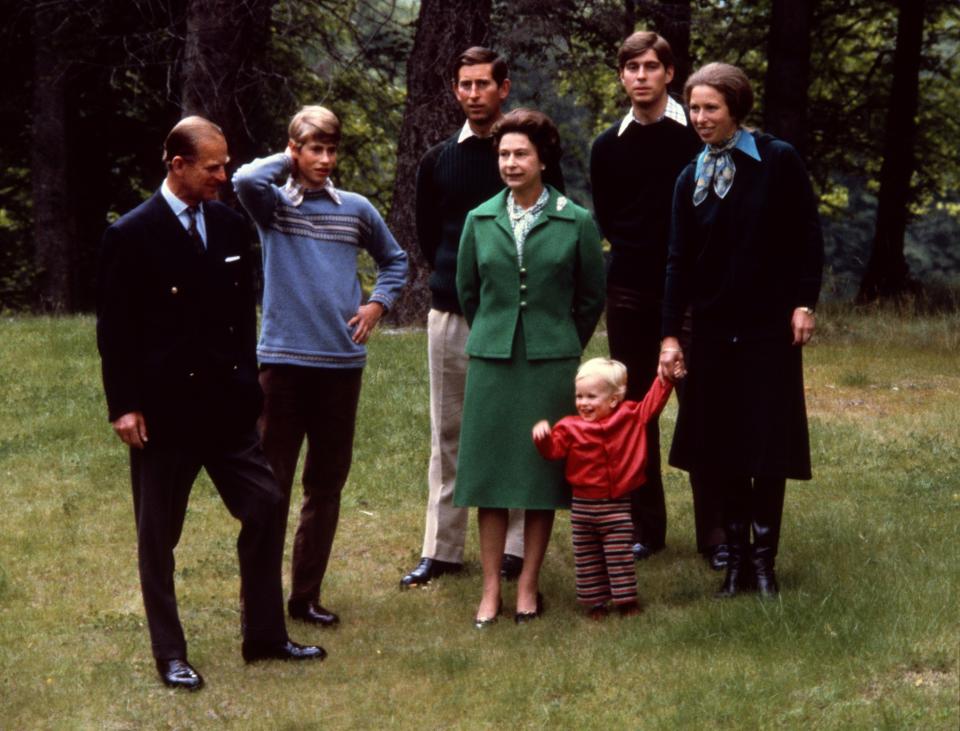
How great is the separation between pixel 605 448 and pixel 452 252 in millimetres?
1385

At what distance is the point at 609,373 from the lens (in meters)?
6.49

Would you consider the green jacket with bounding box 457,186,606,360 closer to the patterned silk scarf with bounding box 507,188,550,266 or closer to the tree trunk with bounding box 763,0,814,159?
the patterned silk scarf with bounding box 507,188,550,266

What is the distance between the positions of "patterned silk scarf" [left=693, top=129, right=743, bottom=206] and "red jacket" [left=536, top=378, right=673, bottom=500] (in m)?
0.86

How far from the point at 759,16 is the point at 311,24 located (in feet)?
33.7

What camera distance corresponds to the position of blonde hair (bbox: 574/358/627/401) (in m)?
6.48

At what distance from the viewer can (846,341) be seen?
50.6 feet

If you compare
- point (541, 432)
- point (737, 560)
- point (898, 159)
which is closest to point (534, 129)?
point (541, 432)

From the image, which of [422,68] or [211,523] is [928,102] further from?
[211,523]

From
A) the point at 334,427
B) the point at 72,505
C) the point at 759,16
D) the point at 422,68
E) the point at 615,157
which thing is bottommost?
the point at 72,505

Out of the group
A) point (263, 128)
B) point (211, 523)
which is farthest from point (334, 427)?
point (263, 128)

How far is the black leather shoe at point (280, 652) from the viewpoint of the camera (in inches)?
253

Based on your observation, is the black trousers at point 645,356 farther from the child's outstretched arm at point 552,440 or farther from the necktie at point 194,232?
the necktie at point 194,232

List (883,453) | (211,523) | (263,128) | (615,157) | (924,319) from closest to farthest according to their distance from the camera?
(615,157) → (211,523) → (883,453) → (924,319) → (263,128)

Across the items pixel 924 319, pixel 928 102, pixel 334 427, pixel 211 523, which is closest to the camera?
pixel 334 427
